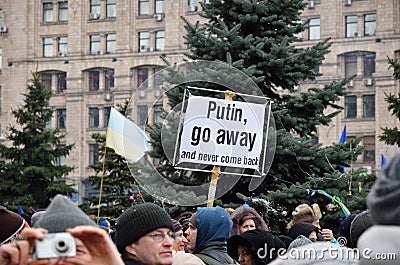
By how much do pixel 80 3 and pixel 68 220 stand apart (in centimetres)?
6109

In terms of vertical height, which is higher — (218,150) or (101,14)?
(101,14)

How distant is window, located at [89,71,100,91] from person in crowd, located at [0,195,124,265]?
59.4m

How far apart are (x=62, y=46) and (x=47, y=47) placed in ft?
3.26

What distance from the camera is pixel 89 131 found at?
61.5 m

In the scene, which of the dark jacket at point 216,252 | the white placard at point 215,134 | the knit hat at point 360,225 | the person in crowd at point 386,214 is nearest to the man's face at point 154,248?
the dark jacket at point 216,252

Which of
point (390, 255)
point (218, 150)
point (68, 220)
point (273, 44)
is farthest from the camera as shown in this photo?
point (273, 44)

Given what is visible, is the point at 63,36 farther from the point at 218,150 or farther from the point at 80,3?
the point at 218,150

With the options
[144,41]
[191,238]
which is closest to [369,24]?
[144,41]

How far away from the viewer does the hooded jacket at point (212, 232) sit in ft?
20.2

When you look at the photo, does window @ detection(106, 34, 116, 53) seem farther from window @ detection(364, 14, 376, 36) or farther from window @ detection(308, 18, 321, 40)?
window @ detection(364, 14, 376, 36)

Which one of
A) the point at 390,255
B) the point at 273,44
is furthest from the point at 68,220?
the point at 273,44

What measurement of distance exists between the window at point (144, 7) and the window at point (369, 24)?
1243 centimetres

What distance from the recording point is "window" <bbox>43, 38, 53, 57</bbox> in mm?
63719

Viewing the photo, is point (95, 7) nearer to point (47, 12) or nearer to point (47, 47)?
point (47, 12)
